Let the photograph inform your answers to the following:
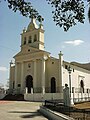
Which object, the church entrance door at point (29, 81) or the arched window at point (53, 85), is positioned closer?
the arched window at point (53, 85)

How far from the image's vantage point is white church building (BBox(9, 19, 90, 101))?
42.4 m

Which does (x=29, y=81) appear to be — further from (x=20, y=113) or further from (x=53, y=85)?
(x=20, y=113)

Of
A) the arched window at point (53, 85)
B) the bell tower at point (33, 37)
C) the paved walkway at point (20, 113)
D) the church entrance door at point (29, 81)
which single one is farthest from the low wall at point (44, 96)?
the paved walkway at point (20, 113)

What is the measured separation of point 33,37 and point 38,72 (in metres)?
8.38

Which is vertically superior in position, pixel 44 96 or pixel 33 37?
pixel 33 37

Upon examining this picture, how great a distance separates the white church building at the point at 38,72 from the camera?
42406mm

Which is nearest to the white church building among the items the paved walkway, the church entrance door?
the church entrance door

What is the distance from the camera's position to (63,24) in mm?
10102

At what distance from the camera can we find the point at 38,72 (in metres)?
45.0

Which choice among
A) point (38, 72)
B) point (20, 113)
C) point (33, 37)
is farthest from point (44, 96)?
point (20, 113)

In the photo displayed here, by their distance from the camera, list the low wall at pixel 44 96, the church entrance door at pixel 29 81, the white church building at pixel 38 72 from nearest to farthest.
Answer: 1. the low wall at pixel 44 96
2. the white church building at pixel 38 72
3. the church entrance door at pixel 29 81

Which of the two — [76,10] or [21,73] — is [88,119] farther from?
[21,73]

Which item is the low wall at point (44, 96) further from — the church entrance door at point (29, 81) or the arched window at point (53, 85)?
the church entrance door at point (29, 81)

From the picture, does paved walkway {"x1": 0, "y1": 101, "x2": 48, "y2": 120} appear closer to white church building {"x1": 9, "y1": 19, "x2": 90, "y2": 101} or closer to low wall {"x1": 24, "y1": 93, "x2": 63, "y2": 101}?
low wall {"x1": 24, "y1": 93, "x2": 63, "y2": 101}
